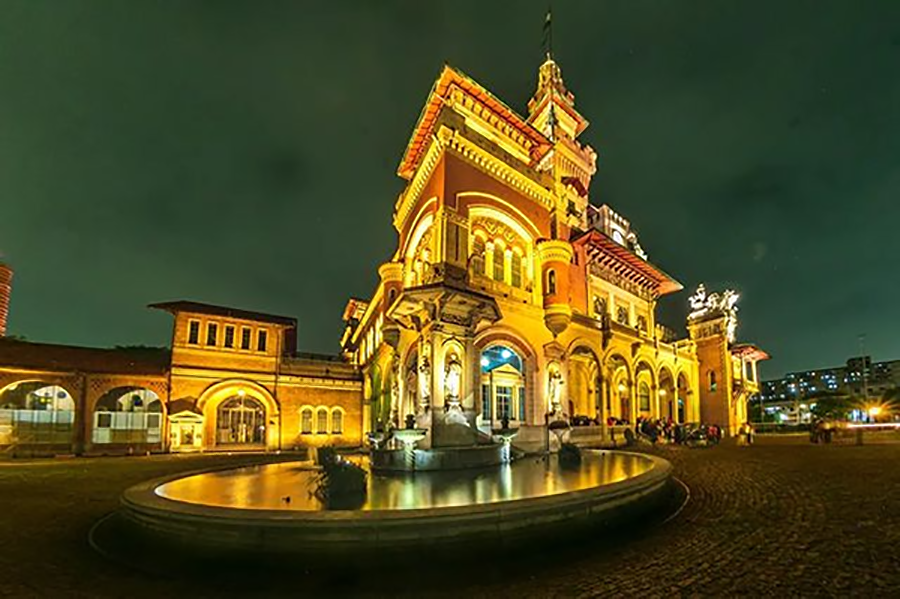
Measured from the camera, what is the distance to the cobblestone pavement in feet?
16.0

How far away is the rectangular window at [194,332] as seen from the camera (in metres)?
26.3

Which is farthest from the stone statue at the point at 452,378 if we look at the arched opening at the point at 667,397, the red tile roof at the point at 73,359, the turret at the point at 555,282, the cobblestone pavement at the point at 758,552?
the arched opening at the point at 667,397

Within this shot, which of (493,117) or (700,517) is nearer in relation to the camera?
(700,517)

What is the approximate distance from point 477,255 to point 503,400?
8.18 meters

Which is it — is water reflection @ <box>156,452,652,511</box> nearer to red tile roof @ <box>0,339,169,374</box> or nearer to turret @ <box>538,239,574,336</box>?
turret @ <box>538,239,574,336</box>

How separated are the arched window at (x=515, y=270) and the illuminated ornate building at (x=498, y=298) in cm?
5

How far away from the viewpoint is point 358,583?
17.0ft

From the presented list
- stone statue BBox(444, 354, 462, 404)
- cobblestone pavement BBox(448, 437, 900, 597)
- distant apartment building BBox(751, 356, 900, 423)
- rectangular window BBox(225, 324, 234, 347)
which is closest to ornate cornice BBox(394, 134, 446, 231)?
stone statue BBox(444, 354, 462, 404)

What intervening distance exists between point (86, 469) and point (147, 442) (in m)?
10.5

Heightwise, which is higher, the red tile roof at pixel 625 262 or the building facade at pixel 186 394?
the red tile roof at pixel 625 262

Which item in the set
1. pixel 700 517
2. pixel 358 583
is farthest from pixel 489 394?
pixel 358 583

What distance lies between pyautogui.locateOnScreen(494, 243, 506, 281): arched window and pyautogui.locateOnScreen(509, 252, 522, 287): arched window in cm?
54

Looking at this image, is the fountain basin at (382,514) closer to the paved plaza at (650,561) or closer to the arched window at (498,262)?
Result: the paved plaza at (650,561)

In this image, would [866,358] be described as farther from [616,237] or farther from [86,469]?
[86,469]
